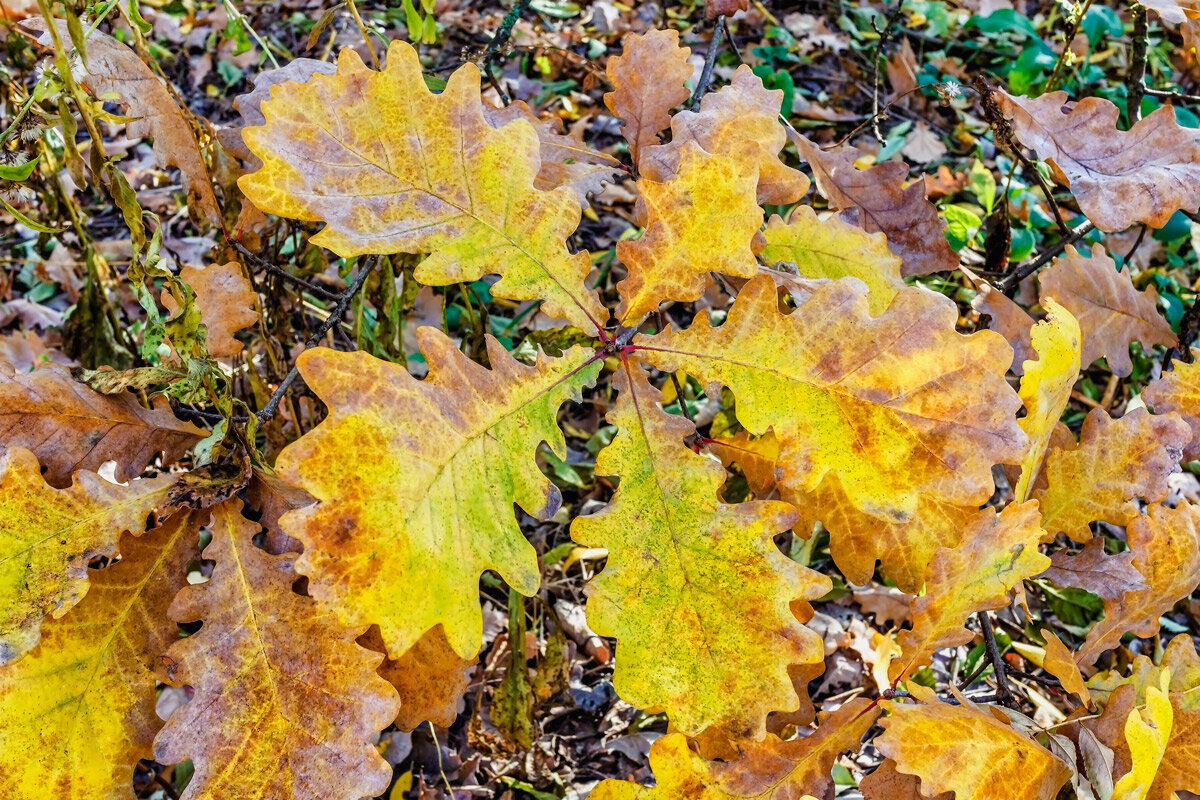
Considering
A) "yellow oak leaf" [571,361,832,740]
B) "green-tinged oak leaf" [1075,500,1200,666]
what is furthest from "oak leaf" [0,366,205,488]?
"green-tinged oak leaf" [1075,500,1200,666]

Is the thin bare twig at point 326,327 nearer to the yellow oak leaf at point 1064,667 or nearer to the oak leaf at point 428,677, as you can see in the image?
the oak leaf at point 428,677

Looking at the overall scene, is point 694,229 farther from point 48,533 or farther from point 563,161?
point 48,533

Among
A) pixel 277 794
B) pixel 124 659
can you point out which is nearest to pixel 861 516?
pixel 277 794

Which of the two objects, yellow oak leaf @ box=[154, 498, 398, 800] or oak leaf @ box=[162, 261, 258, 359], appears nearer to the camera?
yellow oak leaf @ box=[154, 498, 398, 800]

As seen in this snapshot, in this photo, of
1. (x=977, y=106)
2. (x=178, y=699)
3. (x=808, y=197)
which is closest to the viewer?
(x=178, y=699)

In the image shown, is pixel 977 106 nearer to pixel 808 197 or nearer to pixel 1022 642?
pixel 808 197

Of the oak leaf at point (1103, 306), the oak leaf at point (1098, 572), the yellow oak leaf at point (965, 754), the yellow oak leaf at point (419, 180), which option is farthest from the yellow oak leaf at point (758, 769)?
the oak leaf at point (1103, 306)

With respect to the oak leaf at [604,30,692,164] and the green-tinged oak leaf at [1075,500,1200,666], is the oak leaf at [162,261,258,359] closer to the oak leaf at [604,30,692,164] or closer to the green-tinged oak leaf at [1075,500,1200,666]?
the oak leaf at [604,30,692,164]
